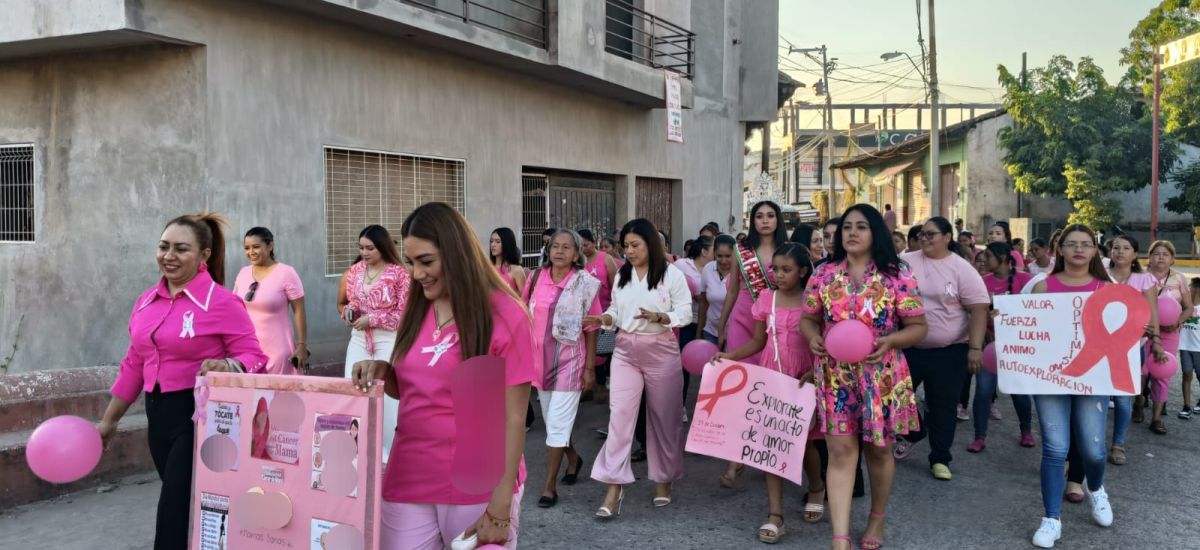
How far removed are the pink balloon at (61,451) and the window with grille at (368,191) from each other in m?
6.31

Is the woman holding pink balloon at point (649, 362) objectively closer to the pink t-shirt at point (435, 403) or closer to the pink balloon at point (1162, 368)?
the pink t-shirt at point (435, 403)

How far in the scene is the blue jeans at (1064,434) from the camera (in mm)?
5199

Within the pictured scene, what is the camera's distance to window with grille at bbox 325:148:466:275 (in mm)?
9930

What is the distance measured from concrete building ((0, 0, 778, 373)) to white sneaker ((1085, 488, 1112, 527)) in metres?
6.81

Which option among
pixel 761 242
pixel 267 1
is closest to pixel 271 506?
pixel 761 242

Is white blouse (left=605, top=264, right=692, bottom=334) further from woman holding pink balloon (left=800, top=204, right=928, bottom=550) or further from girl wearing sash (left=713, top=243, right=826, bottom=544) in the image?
woman holding pink balloon (left=800, top=204, right=928, bottom=550)

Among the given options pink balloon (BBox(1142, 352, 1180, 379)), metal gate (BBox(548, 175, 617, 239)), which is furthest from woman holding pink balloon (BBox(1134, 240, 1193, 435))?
metal gate (BBox(548, 175, 617, 239))

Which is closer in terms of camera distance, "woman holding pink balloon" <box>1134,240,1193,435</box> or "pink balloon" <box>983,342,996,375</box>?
"pink balloon" <box>983,342,996,375</box>

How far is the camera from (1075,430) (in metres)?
5.38

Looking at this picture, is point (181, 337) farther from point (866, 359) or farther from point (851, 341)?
point (866, 359)

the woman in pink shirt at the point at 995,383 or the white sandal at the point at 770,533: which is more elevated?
the woman in pink shirt at the point at 995,383

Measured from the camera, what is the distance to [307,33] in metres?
9.42

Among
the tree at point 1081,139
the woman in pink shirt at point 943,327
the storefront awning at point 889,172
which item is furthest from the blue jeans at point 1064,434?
the storefront awning at point 889,172

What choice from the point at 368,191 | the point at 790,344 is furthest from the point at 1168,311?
the point at 368,191
